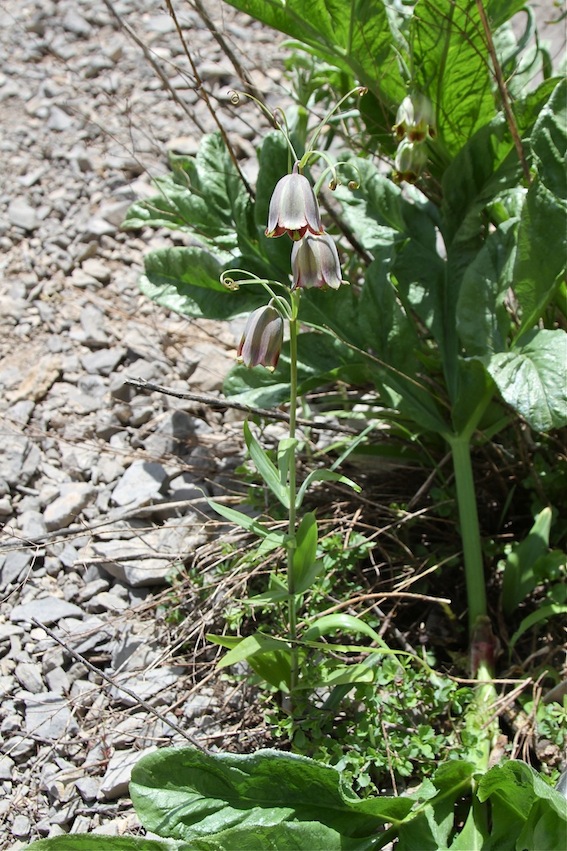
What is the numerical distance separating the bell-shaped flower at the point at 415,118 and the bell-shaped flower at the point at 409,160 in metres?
0.02

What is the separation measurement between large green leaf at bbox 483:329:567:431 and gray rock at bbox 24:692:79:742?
1028mm

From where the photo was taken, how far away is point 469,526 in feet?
6.46

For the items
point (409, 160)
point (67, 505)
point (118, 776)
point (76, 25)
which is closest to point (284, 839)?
point (118, 776)

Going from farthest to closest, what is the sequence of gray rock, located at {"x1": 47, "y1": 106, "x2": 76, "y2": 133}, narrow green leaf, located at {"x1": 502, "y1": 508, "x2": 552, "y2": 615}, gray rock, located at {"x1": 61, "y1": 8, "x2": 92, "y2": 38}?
gray rock, located at {"x1": 61, "y1": 8, "x2": 92, "y2": 38} → gray rock, located at {"x1": 47, "y1": 106, "x2": 76, "y2": 133} → narrow green leaf, located at {"x1": 502, "y1": 508, "x2": 552, "y2": 615}

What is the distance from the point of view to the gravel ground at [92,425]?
6.02ft

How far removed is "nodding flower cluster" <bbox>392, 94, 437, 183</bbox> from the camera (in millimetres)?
1895

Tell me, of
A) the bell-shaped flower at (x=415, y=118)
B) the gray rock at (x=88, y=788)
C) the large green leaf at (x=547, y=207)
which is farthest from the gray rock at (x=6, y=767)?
the bell-shaped flower at (x=415, y=118)

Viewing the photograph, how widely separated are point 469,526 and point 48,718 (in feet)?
3.06

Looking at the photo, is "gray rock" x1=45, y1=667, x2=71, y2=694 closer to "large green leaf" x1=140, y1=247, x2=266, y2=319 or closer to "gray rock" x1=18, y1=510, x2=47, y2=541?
"gray rock" x1=18, y1=510, x2=47, y2=541

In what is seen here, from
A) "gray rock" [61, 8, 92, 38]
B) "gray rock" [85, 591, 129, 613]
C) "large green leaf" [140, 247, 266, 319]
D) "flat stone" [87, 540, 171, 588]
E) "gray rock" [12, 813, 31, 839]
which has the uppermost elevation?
"gray rock" [61, 8, 92, 38]

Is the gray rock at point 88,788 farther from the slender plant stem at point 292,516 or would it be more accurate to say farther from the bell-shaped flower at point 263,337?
the bell-shaped flower at point 263,337

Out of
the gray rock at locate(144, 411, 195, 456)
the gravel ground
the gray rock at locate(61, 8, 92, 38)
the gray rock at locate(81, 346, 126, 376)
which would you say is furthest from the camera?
the gray rock at locate(61, 8, 92, 38)

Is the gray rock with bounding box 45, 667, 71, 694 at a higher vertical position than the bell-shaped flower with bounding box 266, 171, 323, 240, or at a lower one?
lower

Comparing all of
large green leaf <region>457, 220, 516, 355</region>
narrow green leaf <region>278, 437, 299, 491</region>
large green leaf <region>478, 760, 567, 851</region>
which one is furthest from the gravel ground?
large green leaf <region>457, 220, 516, 355</region>
